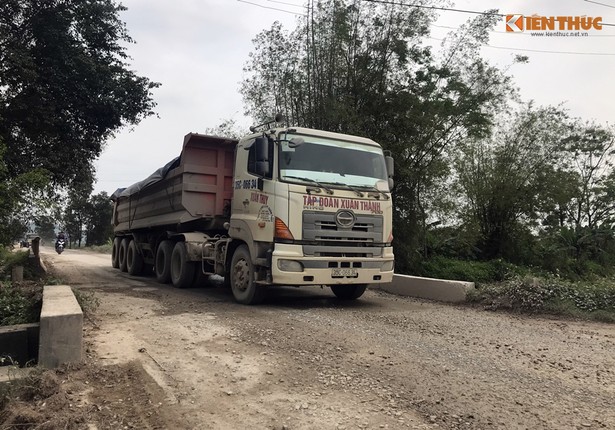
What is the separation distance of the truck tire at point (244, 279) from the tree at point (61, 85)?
Result: 7.61 meters

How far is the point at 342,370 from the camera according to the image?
173 inches

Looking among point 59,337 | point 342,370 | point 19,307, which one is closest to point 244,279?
point 19,307

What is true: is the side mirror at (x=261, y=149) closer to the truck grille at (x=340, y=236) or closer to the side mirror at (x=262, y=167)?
the side mirror at (x=262, y=167)

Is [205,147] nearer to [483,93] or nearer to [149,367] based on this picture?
[149,367]

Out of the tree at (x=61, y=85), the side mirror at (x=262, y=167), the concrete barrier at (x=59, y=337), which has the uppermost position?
the tree at (x=61, y=85)

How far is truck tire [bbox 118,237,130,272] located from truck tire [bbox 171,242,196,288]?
4859 mm

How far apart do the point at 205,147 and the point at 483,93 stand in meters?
9.05

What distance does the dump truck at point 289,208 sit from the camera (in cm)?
723

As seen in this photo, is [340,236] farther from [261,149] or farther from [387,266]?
[261,149]

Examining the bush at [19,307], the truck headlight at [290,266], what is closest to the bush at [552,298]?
the truck headlight at [290,266]

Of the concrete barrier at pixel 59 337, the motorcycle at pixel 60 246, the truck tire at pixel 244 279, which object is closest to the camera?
the concrete barrier at pixel 59 337

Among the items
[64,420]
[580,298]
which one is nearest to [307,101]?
[580,298]

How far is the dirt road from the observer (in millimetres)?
3441

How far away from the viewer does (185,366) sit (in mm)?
4480
